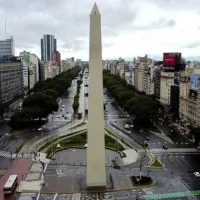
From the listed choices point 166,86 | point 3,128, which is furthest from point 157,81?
point 3,128

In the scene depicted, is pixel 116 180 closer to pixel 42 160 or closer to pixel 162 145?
pixel 42 160

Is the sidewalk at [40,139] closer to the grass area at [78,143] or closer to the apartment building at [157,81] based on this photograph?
the grass area at [78,143]

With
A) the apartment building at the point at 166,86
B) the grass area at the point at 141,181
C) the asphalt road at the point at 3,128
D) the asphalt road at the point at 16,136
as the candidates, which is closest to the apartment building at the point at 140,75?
the apartment building at the point at 166,86

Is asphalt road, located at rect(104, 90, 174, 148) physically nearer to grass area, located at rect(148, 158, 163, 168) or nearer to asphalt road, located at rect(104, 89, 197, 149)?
asphalt road, located at rect(104, 89, 197, 149)

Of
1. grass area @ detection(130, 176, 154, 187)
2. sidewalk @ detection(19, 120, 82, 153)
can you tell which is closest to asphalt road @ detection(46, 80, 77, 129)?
sidewalk @ detection(19, 120, 82, 153)

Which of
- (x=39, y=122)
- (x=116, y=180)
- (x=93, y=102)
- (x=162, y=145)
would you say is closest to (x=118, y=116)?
(x=39, y=122)

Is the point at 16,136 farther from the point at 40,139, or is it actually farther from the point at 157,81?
the point at 157,81
